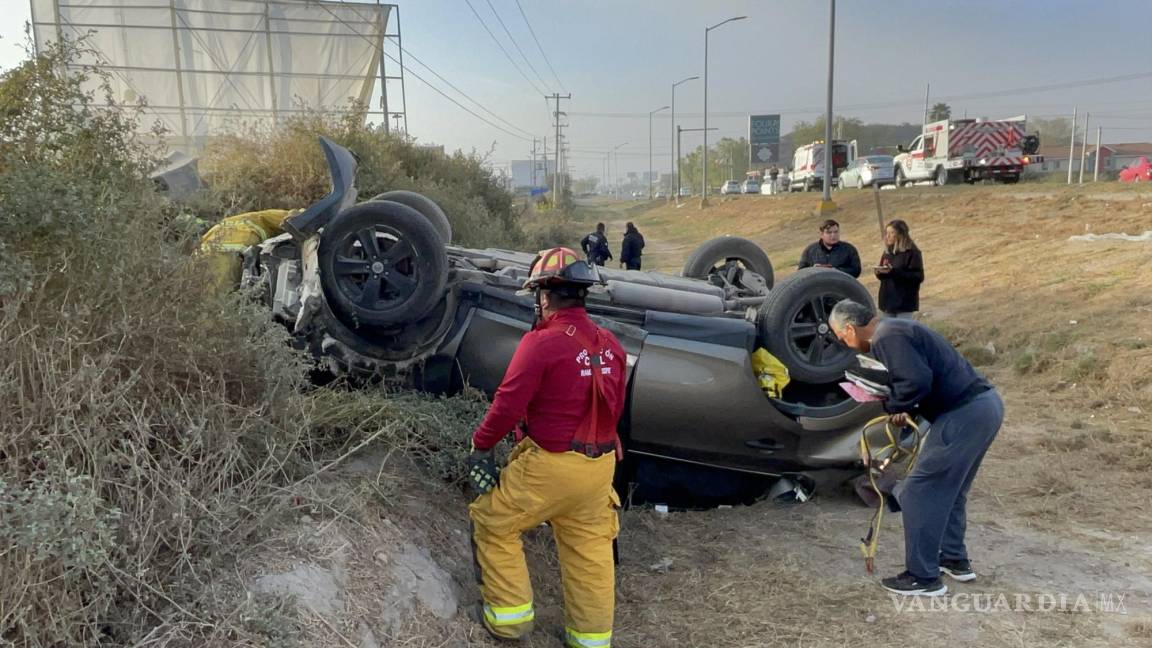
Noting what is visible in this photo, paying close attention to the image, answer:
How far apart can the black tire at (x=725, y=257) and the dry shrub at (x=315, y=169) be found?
6173mm

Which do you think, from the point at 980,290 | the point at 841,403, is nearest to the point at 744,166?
the point at 980,290

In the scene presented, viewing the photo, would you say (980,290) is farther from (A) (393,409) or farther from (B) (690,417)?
(A) (393,409)

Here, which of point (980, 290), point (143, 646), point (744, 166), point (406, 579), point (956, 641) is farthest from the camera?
point (744, 166)

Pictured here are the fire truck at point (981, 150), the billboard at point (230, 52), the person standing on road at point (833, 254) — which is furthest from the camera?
the fire truck at point (981, 150)

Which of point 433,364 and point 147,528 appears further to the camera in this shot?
point 433,364

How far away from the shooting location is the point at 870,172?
31438 mm

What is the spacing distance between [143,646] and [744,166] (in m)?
115

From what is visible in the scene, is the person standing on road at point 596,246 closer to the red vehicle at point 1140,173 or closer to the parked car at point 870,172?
the parked car at point 870,172

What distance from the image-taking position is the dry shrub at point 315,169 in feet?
41.1

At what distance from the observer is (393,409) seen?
4.12m

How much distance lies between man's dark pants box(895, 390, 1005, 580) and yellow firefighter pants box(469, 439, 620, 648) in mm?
Answer: 1682

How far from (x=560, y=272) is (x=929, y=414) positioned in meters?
2.12

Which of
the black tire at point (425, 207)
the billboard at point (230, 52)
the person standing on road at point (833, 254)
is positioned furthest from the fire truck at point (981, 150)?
the black tire at point (425, 207)

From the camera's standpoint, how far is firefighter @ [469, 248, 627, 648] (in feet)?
Result: 10.6
